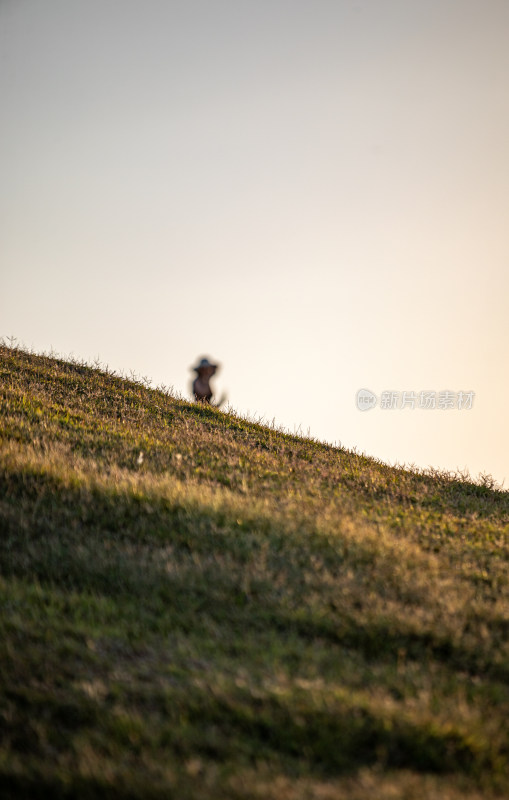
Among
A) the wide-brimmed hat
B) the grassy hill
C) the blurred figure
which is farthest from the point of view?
the wide-brimmed hat

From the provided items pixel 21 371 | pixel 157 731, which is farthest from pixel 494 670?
pixel 21 371

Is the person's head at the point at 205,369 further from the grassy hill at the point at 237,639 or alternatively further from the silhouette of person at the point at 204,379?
the grassy hill at the point at 237,639

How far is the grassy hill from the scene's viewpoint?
314cm

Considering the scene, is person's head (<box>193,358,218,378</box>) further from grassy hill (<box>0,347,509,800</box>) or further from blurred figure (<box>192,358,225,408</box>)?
grassy hill (<box>0,347,509,800</box>)

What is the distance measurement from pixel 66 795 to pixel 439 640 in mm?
3105

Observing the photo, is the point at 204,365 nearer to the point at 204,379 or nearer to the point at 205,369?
the point at 205,369

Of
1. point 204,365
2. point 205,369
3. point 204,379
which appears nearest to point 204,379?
point 204,379

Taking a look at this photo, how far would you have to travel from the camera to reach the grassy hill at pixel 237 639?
3139 mm

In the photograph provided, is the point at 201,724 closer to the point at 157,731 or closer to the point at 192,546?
the point at 157,731

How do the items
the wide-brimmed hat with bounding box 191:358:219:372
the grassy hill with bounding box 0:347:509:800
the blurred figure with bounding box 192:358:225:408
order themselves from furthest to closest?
the wide-brimmed hat with bounding box 191:358:219:372, the blurred figure with bounding box 192:358:225:408, the grassy hill with bounding box 0:347:509:800

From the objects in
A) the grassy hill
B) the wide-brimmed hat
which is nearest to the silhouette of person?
the wide-brimmed hat

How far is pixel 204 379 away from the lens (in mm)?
20938

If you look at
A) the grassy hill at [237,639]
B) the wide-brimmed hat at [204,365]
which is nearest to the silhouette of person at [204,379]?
the wide-brimmed hat at [204,365]

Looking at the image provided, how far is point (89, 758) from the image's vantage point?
3068 mm
